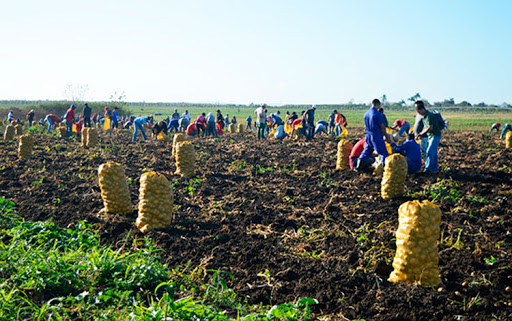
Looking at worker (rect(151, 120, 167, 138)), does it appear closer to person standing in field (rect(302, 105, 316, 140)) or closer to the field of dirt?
person standing in field (rect(302, 105, 316, 140))

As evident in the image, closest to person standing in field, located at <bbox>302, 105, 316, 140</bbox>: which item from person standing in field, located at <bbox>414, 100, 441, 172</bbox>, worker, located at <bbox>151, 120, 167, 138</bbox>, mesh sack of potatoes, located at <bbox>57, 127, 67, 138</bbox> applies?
worker, located at <bbox>151, 120, 167, 138</bbox>

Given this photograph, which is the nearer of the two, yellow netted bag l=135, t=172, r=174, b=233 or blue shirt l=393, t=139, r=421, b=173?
yellow netted bag l=135, t=172, r=174, b=233

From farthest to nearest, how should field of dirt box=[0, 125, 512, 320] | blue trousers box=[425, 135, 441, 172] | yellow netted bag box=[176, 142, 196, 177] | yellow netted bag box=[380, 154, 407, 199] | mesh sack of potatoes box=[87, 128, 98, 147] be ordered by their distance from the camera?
mesh sack of potatoes box=[87, 128, 98, 147]
yellow netted bag box=[176, 142, 196, 177]
blue trousers box=[425, 135, 441, 172]
yellow netted bag box=[380, 154, 407, 199]
field of dirt box=[0, 125, 512, 320]

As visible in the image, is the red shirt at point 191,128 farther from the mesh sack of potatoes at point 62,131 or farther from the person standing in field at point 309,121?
the person standing in field at point 309,121

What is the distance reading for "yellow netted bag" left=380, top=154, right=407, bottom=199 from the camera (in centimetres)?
714

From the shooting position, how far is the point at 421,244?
4.15 metres

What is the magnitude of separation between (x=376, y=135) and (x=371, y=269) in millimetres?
4912

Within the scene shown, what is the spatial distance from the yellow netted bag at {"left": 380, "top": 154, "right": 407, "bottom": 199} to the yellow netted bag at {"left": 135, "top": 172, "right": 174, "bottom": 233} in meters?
3.92

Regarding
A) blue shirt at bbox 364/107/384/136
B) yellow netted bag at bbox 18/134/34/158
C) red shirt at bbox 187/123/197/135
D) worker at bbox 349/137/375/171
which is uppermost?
blue shirt at bbox 364/107/384/136

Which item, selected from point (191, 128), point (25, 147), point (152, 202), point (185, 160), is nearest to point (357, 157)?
point (185, 160)

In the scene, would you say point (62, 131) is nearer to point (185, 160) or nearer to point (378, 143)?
point (185, 160)

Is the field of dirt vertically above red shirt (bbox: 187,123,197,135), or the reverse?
red shirt (bbox: 187,123,197,135)

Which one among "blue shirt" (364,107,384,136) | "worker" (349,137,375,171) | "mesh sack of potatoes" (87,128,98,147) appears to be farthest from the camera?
"mesh sack of potatoes" (87,128,98,147)

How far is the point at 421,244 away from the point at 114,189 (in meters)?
4.65
